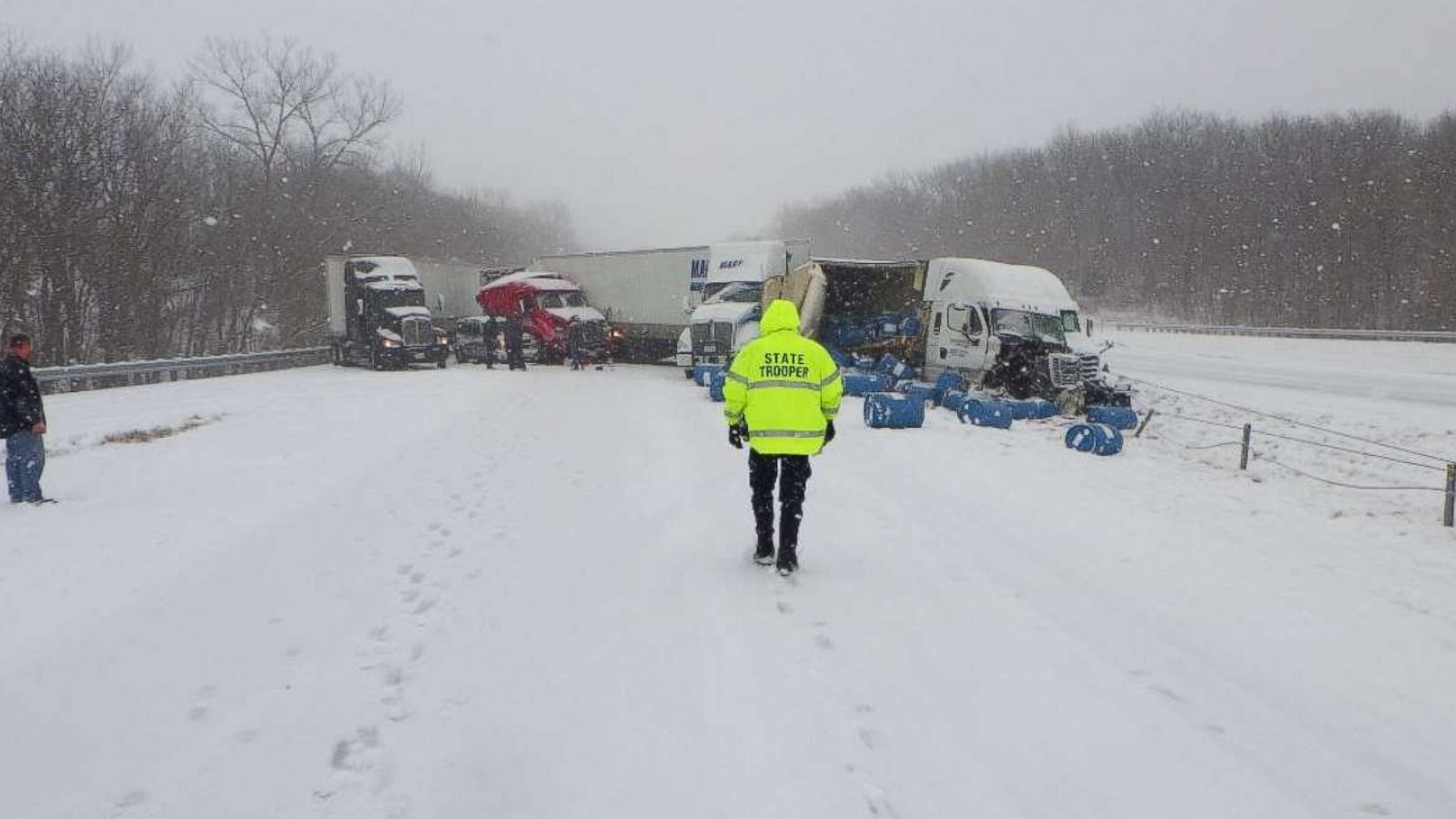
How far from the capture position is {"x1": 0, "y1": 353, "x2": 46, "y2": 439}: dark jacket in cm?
777

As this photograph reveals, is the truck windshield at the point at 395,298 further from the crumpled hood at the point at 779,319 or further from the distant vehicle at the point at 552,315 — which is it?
the crumpled hood at the point at 779,319

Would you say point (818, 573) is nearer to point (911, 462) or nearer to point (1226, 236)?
point (911, 462)

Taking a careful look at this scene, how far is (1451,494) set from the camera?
8.28 meters

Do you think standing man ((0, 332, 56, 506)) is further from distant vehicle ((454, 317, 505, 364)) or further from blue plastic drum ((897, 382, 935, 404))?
distant vehicle ((454, 317, 505, 364))

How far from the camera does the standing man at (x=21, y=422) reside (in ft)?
25.6

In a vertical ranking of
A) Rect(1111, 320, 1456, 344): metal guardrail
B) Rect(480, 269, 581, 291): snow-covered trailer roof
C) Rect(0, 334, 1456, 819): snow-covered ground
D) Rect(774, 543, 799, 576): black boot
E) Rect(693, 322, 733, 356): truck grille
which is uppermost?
Rect(480, 269, 581, 291): snow-covered trailer roof

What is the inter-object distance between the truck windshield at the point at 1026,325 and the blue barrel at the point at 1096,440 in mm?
5001

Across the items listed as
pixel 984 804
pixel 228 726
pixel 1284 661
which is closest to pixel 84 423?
pixel 228 726

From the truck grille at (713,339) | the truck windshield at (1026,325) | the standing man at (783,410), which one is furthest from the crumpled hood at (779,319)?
the truck grille at (713,339)

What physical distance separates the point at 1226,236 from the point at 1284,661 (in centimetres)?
6705

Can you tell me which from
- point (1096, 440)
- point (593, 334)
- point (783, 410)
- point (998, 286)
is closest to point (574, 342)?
point (593, 334)

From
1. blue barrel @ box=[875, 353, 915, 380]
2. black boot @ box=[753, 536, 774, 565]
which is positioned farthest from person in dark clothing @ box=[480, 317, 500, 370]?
black boot @ box=[753, 536, 774, 565]

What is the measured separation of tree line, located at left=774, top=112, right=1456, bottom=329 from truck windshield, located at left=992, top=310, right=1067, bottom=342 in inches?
679

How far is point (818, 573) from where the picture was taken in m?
5.94
